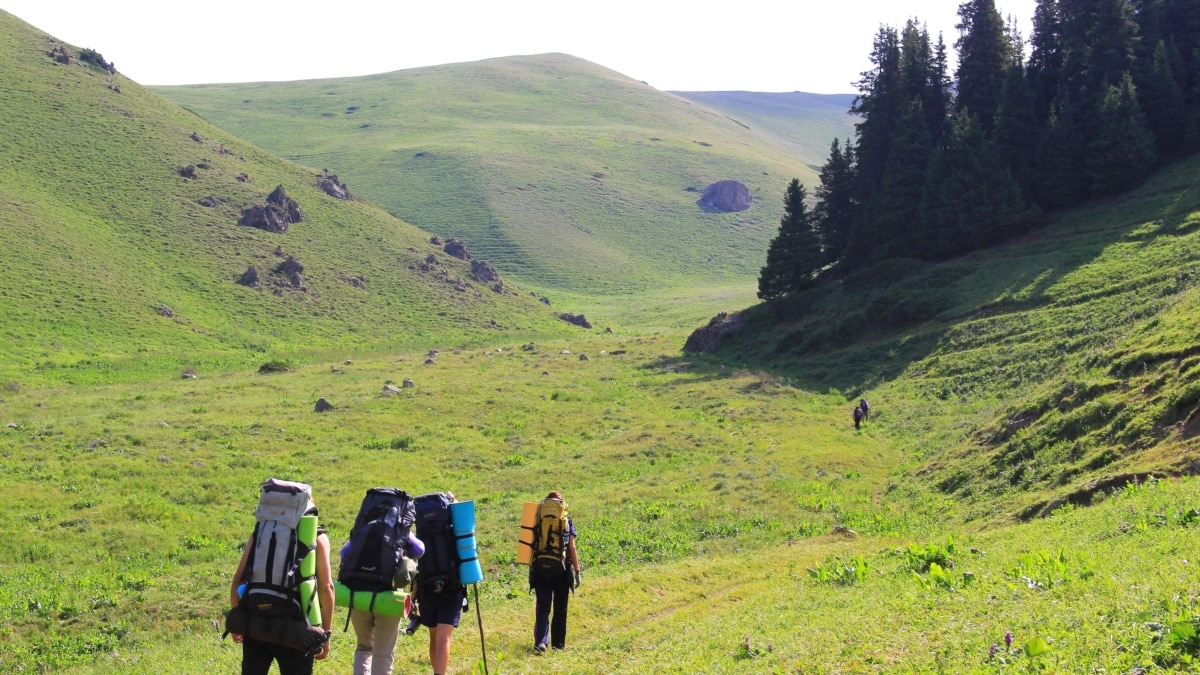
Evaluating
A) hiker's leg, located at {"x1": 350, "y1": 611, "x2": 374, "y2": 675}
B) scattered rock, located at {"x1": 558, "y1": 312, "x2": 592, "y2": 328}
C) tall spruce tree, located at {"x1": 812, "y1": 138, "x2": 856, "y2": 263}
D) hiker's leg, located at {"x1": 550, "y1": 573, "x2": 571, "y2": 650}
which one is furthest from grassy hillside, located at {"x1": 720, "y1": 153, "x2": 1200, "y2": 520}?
scattered rock, located at {"x1": 558, "y1": 312, "x2": 592, "y2": 328}

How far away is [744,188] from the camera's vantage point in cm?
19188

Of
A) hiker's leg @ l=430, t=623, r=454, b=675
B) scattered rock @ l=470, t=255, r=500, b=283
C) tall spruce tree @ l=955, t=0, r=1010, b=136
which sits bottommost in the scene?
scattered rock @ l=470, t=255, r=500, b=283

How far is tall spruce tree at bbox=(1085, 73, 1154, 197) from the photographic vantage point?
59.2 metres

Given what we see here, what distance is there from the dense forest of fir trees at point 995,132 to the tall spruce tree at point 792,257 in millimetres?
111

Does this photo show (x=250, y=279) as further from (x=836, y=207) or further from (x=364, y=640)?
(x=364, y=640)

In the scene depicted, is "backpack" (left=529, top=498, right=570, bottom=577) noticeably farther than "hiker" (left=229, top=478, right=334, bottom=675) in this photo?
Yes

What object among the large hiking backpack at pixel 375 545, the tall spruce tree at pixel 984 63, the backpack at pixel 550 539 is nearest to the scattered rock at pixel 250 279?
the tall spruce tree at pixel 984 63

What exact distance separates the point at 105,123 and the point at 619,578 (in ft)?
380

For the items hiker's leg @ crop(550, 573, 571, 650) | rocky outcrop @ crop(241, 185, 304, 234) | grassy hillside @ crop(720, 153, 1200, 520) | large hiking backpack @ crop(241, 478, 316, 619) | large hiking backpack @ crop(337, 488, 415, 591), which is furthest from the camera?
rocky outcrop @ crop(241, 185, 304, 234)

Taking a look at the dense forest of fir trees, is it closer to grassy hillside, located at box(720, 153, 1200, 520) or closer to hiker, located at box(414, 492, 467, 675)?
grassy hillside, located at box(720, 153, 1200, 520)

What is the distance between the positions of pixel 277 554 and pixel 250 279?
89.2 meters

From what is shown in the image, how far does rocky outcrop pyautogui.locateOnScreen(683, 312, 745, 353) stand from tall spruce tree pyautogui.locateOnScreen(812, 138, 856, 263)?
34.2 feet

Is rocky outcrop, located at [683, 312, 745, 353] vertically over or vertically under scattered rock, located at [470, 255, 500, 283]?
under

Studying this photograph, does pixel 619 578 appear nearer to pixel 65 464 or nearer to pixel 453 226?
pixel 65 464
